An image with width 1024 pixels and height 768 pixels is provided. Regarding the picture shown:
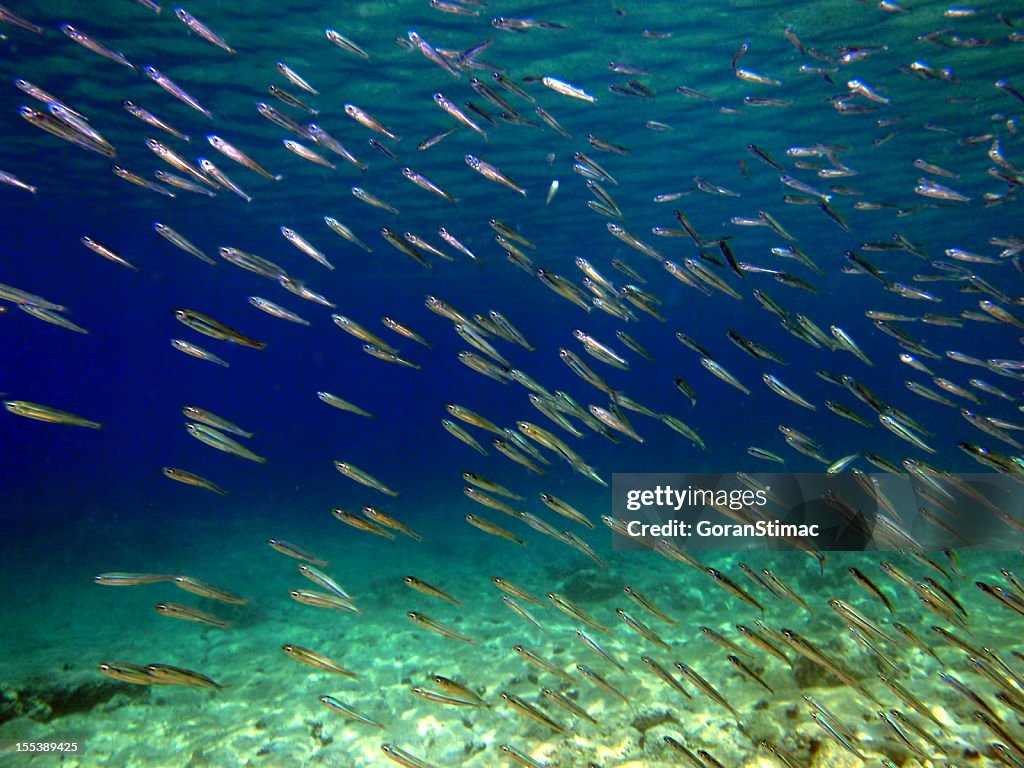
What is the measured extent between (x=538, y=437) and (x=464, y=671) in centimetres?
489

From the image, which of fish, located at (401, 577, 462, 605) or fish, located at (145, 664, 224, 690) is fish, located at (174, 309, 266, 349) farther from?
fish, located at (145, 664, 224, 690)

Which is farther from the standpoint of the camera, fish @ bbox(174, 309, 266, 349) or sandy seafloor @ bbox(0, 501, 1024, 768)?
sandy seafloor @ bbox(0, 501, 1024, 768)

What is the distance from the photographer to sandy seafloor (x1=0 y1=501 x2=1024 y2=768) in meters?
5.83

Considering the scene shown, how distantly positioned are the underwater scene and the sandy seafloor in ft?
0.21

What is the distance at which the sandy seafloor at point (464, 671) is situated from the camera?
5828mm

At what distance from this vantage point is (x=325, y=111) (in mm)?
18766

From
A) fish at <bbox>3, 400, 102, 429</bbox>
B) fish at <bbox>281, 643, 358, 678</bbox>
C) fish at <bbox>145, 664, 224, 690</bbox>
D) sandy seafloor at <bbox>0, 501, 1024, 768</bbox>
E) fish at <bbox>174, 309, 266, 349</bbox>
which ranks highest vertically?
fish at <bbox>174, 309, 266, 349</bbox>

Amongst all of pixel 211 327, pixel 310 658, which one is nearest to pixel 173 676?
pixel 310 658

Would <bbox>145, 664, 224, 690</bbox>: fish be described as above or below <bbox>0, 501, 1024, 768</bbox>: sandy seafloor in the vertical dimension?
above

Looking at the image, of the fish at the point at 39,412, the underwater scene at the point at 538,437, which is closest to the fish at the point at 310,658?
the underwater scene at the point at 538,437

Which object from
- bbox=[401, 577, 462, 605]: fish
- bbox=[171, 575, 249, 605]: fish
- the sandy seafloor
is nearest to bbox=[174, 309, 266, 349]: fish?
bbox=[171, 575, 249, 605]: fish

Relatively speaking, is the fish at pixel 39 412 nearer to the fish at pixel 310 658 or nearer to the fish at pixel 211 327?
the fish at pixel 211 327

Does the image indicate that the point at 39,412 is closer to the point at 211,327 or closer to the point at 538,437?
the point at 211,327

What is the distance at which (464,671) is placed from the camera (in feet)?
27.6
